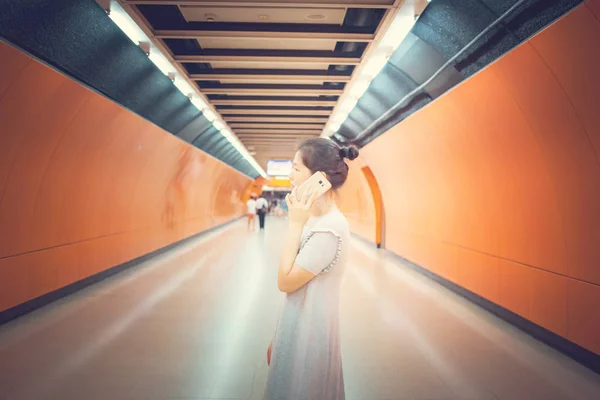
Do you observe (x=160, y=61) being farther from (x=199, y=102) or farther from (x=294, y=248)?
(x=294, y=248)

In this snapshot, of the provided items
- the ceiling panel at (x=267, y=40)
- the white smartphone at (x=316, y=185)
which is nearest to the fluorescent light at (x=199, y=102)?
the ceiling panel at (x=267, y=40)

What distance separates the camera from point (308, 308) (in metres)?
2.04

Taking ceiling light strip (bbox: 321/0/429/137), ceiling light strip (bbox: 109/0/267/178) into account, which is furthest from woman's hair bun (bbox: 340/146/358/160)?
ceiling light strip (bbox: 109/0/267/178)

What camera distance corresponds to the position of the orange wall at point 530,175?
3.95m

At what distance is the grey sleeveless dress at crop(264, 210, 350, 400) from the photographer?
2021mm

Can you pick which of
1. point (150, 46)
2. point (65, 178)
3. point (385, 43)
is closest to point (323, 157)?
point (385, 43)

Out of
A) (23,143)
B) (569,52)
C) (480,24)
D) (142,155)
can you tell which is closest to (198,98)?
(142,155)

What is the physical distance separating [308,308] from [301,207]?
1.68 ft

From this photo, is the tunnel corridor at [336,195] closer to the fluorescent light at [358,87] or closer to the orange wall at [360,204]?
the fluorescent light at [358,87]

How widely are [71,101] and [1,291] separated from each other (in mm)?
2681

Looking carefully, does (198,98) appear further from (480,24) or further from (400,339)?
(400,339)

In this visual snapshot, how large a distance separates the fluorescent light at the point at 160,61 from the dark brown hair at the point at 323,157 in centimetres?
521

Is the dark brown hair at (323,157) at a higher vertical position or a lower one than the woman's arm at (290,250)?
higher

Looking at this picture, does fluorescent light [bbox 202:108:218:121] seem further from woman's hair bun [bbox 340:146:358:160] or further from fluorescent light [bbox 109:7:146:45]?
woman's hair bun [bbox 340:146:358:160]
